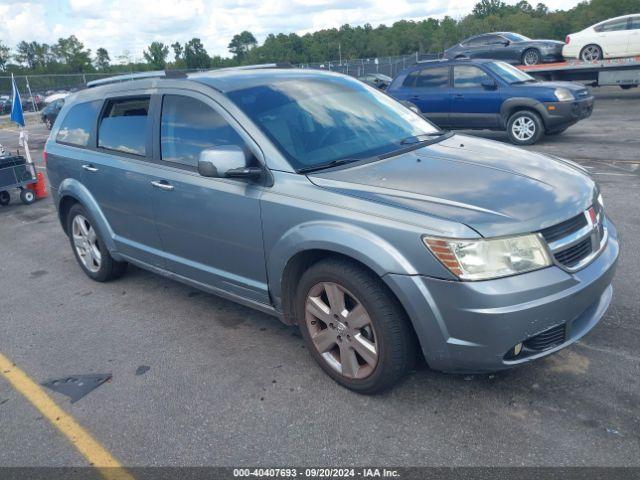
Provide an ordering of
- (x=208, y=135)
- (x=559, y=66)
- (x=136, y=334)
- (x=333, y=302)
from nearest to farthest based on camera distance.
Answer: (x=333, y=302)
(x=208, y=135)
(x=136, y=334)
(x=559, y=66)

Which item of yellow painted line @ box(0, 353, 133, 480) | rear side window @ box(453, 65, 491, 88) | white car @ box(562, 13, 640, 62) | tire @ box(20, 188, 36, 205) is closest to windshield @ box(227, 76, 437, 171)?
yellow painted line @ box(0, 353, 133, 480)

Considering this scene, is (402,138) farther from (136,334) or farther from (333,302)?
(136,334)

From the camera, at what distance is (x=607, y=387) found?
10.2 ft

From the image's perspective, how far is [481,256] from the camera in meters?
2.65

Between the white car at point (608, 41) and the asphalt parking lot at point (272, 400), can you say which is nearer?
the asphalt parking lot at point (272, 400)

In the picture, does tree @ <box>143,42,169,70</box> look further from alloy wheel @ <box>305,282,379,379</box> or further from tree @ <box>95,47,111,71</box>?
alloy wheel @ <box>305,282,379,379</box>

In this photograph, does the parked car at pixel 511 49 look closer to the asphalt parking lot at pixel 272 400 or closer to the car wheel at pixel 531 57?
the car wheel at pixel 531 57

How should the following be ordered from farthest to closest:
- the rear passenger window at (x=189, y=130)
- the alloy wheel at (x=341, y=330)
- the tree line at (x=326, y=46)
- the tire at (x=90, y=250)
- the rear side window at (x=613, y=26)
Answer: the tree line at (x=326, y=46)
the rear side window at (x=613, y=26)
the tire at (x=90, y=250)
the rear passenger window at (x=189, y=130)
the alloy wheel at (x=341, y=330)

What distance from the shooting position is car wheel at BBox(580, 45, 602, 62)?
1622cm

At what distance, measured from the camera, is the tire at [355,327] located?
291 cm

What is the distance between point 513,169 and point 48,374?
131 inches

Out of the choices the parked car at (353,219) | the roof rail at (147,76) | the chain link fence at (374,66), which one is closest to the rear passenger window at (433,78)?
the parked car at (353,219)

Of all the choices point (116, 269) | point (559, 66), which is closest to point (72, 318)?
point (116, 269)

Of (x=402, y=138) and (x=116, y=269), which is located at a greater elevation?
(x=402, y=138)
